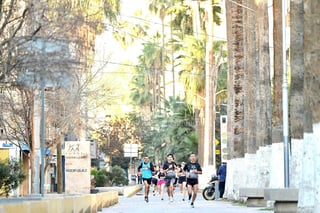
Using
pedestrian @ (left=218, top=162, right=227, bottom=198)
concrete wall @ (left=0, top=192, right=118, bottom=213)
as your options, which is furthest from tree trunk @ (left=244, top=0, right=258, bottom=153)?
pedestrian @ (left=218, top=162, right=227, bottom=198)

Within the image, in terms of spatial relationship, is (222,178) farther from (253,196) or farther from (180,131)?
(180,131)

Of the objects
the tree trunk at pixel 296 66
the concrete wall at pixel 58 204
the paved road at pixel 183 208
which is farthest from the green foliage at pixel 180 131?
the tree trunk at pixel 296 66

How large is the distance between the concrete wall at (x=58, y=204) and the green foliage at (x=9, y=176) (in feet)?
13.5

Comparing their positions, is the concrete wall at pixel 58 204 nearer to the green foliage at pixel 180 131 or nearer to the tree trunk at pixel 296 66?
the tree trunk at pixel 296 66

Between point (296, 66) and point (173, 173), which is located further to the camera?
point (173, 173)

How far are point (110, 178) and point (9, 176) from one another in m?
31.5

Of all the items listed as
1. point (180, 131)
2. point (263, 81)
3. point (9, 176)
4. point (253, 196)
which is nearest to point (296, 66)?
point (253, 196)

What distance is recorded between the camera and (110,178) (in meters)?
65.9

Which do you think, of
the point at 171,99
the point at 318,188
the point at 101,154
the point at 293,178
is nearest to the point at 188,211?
the point at 293,178

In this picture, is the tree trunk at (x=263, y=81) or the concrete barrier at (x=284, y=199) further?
the tree trunk at (x=263, y=81)

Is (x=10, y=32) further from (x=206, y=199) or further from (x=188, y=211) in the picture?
(x=206, y=199)

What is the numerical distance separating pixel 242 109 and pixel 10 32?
13676mm

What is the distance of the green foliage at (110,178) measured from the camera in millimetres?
59812

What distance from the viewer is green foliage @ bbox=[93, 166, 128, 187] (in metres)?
59.8
